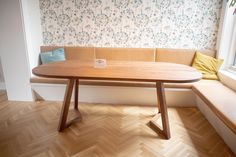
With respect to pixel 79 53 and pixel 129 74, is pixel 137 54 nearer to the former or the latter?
pixel 79 53

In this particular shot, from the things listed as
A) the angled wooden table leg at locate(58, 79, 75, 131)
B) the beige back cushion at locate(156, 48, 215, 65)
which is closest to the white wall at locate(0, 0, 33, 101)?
the angled wooden table leg at locate(58, 79, 75, 131)

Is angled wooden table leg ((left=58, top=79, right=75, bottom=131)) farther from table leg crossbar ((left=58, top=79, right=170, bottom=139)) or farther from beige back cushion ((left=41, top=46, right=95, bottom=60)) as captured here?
beige back cushion ((left=41, top=46, right=95, bottom=60))

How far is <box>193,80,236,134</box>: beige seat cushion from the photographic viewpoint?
1.66 metres

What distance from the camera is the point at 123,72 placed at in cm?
197

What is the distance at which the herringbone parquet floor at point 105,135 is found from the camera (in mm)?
1805

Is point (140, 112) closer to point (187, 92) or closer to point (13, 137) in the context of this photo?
point (187, 92)

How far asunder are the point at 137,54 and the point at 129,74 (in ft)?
3.95

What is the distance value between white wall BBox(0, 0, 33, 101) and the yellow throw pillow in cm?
268

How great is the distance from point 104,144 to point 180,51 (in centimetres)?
196

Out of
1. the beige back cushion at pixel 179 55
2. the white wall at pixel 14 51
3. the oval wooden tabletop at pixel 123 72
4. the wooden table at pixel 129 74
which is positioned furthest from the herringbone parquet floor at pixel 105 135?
the beige back cushion at pixel 179 55

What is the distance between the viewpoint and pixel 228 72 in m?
2.74

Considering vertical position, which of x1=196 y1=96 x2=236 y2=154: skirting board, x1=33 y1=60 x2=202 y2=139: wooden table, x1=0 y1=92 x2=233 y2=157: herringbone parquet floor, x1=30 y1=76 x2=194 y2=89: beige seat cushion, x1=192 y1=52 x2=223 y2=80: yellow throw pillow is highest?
x1=33 y1=60 x2=202 y2=139: wooden table

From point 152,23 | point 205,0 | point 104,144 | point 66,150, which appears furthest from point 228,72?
point 66,150

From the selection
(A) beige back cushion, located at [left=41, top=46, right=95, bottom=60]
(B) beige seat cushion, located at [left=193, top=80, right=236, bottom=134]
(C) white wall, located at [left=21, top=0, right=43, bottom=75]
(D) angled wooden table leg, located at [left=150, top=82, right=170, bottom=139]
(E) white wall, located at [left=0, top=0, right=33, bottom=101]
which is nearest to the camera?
(B) beige seat cushion, located at [left=193, top=80, right=236, bottom=134]
